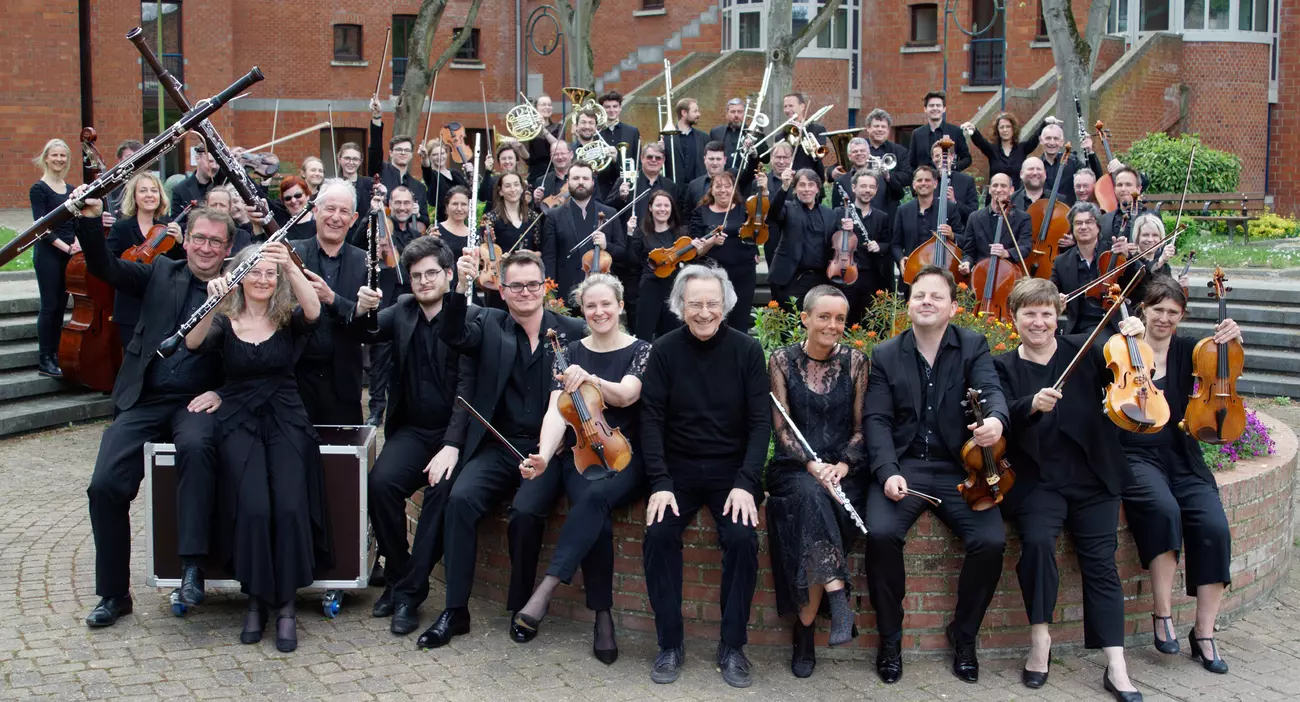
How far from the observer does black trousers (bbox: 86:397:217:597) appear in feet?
19.1

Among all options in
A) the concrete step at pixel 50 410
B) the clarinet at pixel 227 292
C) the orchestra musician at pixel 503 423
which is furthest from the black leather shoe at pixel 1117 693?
the concrete step at pixel 50 410

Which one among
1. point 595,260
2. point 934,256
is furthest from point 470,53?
point 934,256

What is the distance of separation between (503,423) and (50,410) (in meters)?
5.16

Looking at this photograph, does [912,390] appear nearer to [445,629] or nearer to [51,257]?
[445,629]

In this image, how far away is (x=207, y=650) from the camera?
562cm

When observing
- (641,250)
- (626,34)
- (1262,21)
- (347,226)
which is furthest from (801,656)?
(626,34)

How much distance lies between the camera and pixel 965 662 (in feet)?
17.9

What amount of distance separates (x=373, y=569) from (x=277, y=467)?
842 mm

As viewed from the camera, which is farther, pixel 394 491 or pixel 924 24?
pixel 924 24

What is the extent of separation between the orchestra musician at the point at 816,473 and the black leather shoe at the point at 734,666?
211 millimetres

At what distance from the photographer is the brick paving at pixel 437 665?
17.3 feet

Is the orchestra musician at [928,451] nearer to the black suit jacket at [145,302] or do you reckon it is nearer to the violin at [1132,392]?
the violin at [1132,392]

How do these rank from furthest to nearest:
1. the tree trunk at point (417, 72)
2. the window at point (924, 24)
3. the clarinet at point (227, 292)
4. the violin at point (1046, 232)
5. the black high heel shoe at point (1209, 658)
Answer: the window at point (924, 24) < the tree trunk at point (417, 72) < the violin at point (1046, 232) < the clarinet at point (227, 292) < the black high heel shoe at point (1209, 658)

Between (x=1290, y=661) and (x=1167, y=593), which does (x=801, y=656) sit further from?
(x=1290, y=661)
